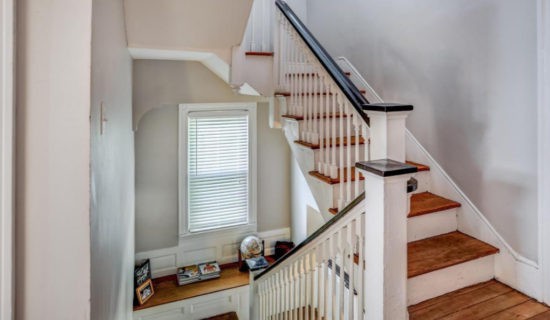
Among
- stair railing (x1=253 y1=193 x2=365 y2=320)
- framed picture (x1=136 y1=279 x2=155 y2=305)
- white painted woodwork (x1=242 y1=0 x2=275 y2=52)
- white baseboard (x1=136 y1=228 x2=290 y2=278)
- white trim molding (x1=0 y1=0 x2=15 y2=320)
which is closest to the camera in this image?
white trim molding (x1=0 y1=0 x2=15 y2=320)

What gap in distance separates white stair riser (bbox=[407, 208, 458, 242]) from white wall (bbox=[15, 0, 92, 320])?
1.75 meters

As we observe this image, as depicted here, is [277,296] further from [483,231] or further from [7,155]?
[7,155]

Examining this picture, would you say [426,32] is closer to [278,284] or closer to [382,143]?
[382,143]

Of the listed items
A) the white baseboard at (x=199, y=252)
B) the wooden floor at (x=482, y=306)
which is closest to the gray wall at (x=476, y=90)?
the wooden floor at (x=482, y=306)

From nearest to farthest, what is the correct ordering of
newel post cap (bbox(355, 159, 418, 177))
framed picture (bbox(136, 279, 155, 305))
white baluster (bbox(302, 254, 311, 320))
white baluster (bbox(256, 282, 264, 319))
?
newel post cap (bbox(355, 159, 418, 177)) < white baluster (bbox(302, 254, 311, 320)) < white baluster (bbox(256, 282, 264, 319)) < framed picture (bbox(136, 279, 155, 305))

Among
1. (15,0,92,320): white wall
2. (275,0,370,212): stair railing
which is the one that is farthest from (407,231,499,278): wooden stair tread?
(15,0,92,320): white wall

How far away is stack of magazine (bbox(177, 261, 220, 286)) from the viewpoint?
3893 mm

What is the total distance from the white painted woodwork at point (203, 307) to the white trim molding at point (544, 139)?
2.97m

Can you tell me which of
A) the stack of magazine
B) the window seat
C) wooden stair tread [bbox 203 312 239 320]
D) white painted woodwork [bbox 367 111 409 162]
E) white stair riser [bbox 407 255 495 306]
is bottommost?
wooden stair tread [bbox 203 312 239 320]

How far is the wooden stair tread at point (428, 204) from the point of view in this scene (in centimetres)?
207

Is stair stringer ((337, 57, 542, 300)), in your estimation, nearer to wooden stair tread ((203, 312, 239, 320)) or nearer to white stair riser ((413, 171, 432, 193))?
white stair riser ((413, 171, 432, 193))

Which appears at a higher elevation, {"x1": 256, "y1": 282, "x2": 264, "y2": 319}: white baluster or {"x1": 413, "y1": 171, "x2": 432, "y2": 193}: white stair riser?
{"x1": 413, "y1": 171, "x2": 432, "y2": 193}: white stair riser

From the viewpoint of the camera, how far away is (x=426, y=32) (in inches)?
98.8

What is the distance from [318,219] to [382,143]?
2.57 metres
